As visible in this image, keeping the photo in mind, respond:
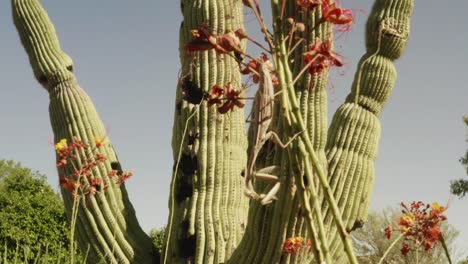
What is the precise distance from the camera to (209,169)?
13.7 ft

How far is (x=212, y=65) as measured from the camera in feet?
14.1

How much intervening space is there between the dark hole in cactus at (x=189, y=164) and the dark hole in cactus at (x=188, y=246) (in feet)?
1.46

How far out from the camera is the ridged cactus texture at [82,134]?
→ 14.9ft

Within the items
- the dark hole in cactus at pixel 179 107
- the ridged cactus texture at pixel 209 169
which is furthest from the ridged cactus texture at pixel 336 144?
the dark hole in cactus at pixel 179 107

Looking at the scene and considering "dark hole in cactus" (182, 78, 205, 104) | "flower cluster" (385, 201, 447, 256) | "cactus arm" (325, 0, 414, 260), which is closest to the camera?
"flower cluster" (385, 201, 447, 256)

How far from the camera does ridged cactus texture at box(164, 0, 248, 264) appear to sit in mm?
4121

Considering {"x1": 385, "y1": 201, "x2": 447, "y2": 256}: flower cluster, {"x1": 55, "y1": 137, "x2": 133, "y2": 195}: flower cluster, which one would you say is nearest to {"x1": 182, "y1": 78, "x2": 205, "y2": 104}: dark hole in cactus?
{"x1": 55, "y1": 137, "x2": 133, "y2": 195}: flower cluster

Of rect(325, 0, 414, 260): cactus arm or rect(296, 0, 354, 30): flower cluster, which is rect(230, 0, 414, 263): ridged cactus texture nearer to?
rect(325, 0, 414, 260): cactus arm

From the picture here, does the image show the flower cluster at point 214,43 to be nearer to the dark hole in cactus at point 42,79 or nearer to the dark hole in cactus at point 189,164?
the dark hole in cactus at point 189,164

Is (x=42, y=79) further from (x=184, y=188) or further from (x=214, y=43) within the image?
(x=214, y=43)

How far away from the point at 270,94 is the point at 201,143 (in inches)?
128

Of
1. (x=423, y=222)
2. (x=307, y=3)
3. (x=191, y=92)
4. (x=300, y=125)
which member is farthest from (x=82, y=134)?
→ (x=300, y=125)

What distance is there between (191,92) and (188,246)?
107 cm

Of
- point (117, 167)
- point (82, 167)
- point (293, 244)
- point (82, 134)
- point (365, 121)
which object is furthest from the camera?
point (117, 167)
